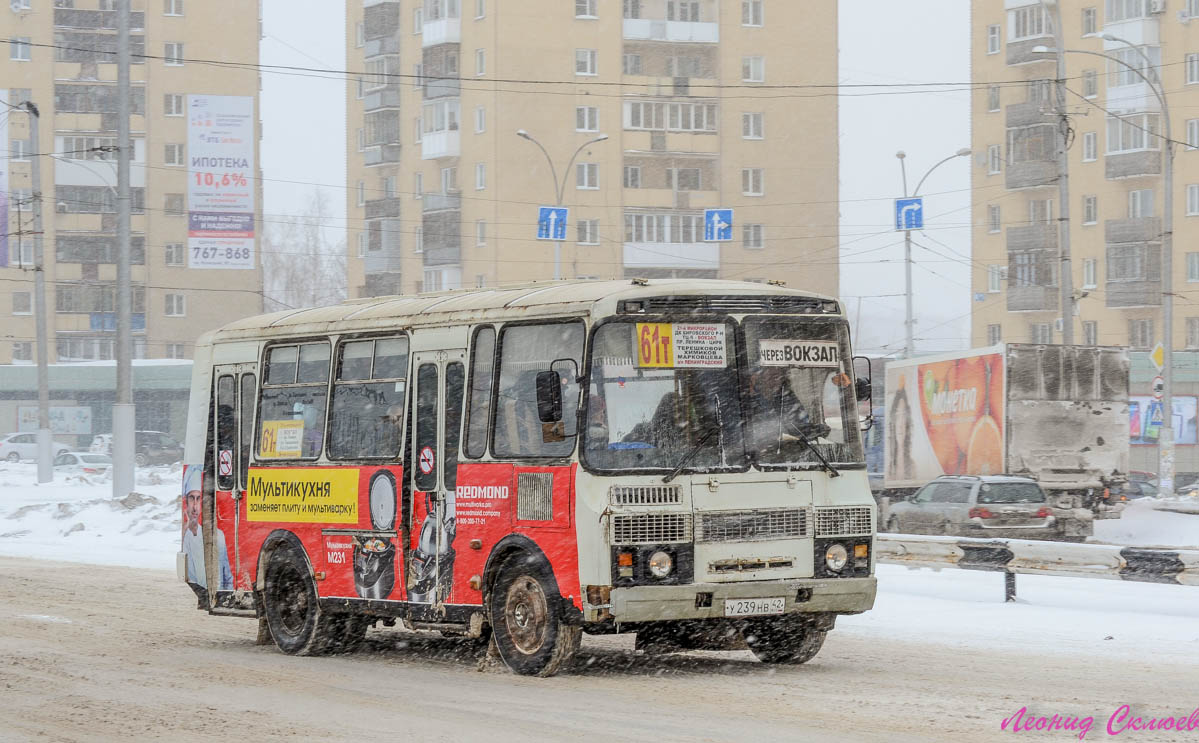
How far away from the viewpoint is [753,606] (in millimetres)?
11758

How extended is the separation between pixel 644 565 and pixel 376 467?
3.12 meters

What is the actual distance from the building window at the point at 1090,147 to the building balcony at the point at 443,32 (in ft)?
96.8

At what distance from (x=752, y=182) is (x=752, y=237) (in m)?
2.79

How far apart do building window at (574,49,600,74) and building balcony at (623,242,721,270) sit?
849cm

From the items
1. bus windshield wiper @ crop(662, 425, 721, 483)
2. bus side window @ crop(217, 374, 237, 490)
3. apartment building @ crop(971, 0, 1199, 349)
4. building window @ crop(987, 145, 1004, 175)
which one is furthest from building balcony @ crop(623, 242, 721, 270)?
bus windshield wiper @ crop(662, 425, 721, 483)

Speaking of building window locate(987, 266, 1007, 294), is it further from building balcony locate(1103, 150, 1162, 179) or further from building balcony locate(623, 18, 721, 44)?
building balcony locate(623, 18, 721, 44)

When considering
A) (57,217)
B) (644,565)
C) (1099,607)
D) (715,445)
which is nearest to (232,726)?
(644,565)

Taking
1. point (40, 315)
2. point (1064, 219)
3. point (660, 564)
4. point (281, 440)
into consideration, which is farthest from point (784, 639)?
point (40, 315)

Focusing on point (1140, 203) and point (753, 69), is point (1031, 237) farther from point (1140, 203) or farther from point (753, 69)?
point (753, 69)

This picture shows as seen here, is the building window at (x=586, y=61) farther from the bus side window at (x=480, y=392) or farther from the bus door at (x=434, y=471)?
the bus side window at (x=480, y=392)

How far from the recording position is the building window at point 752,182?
3440 inches

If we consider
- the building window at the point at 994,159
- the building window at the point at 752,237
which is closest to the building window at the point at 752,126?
the building window at the point at 752,237

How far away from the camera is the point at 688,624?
12188mm

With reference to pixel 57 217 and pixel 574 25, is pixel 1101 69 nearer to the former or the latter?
pixel 574 25
